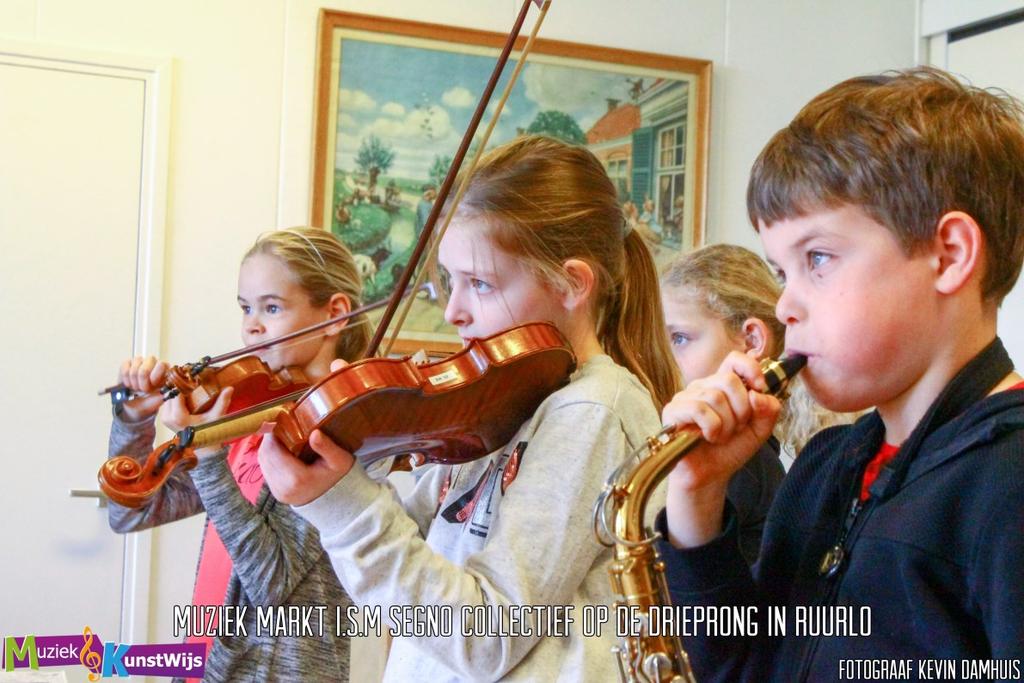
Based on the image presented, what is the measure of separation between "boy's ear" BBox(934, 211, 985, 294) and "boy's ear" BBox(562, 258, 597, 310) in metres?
0.59

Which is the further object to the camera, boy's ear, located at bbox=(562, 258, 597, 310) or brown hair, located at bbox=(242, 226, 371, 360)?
brown hair, located at bbox=(242, 226, 371, 360)

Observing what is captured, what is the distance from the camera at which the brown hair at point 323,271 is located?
2.17m

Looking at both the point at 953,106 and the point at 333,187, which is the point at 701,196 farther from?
the point at 953,106

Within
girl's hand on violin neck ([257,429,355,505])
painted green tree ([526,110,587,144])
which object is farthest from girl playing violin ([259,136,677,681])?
painted green tree ([526,110,587,144])

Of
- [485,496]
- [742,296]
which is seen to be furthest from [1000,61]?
[485,496]

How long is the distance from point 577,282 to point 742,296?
735mm

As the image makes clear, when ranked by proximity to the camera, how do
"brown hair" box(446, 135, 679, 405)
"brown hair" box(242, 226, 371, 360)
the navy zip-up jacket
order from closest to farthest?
the navy zip-up jacket < "brown hair" box(446, 135, 679, 405) < "brown hair" box(242, 226, 371, 360)

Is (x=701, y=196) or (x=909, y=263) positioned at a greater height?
(x=701, y=196)

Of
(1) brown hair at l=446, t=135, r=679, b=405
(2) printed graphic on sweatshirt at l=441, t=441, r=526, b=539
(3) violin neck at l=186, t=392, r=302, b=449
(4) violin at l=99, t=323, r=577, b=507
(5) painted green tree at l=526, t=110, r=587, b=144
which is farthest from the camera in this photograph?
(5) painted green tree at l=526, t=110, r=587, b=144

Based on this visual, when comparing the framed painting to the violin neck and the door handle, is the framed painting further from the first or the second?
the violin neck

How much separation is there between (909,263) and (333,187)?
8.91 feet

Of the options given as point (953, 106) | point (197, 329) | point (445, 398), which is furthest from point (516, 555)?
point (197, 329)

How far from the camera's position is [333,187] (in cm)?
346

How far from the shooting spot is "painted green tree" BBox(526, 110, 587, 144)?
12.2ft
